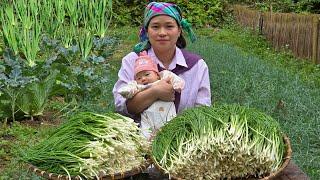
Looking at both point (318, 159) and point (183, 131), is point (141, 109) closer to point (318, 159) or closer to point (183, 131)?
point (183, 131)

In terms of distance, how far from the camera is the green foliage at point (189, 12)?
1285cm

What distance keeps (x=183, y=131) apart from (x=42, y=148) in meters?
0.50

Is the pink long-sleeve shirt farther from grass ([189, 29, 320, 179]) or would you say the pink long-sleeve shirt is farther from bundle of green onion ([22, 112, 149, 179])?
grass ([189, 29, 320, 179])

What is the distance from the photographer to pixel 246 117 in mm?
1918

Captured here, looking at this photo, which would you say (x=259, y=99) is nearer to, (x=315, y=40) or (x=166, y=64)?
(x=166, y=64)

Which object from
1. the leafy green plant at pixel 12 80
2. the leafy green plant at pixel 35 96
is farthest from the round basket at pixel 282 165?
the leafy green plant at pixel 35 96

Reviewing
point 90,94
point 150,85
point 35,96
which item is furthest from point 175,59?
point 90,94

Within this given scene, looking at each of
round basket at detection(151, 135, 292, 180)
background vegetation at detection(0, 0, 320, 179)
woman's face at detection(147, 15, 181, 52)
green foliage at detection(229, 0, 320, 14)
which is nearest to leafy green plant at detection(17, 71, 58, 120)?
background vegetation at detection(0, 0, 320, 179)

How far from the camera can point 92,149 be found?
1.84 meters

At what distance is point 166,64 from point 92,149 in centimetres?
97

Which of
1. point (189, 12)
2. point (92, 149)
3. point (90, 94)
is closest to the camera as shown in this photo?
point (92, 149)

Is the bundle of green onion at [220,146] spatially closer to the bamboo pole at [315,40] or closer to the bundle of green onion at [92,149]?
the bundle of green onion at [92,149]

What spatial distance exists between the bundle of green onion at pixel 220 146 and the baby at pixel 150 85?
19.3 inches

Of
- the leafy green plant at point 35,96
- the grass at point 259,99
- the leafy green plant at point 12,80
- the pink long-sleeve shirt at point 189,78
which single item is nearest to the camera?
the pink long-sleeve shirt at point 189,78
